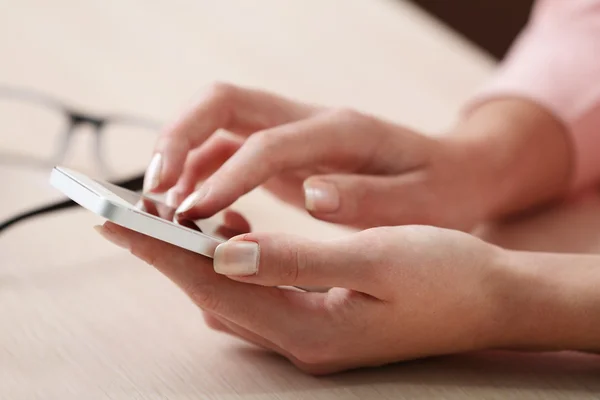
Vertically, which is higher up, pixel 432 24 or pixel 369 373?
pixel 432 24

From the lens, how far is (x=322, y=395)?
34cm

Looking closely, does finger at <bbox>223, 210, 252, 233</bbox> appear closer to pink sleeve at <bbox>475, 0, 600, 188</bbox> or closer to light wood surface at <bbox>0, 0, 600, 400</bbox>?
light wood surface at <bbox>0, 0, 600, 400</bbox>

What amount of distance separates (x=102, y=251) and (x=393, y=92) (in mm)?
360

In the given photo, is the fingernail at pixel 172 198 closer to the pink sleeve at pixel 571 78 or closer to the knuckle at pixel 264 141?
the knuckle at pixel 264 141

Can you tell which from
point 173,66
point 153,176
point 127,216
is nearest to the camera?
point 127,216

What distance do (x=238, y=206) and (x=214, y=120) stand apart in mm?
95

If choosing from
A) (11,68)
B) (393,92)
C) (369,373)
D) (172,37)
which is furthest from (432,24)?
(369,373)

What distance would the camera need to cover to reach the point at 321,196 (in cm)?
42

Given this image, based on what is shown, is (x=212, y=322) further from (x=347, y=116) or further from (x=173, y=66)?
(x=173, y=66)

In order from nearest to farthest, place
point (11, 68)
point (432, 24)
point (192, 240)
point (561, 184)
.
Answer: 1. point (192, 240)
2. point (561, 184)
3. point (11, 68)
4. point (432, 24)

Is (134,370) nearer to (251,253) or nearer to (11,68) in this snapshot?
(251,253)

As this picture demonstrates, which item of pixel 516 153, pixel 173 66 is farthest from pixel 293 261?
pixel 173 66

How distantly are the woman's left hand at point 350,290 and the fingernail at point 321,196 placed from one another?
0.08 m

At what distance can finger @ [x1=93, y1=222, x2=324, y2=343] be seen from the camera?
32cm
